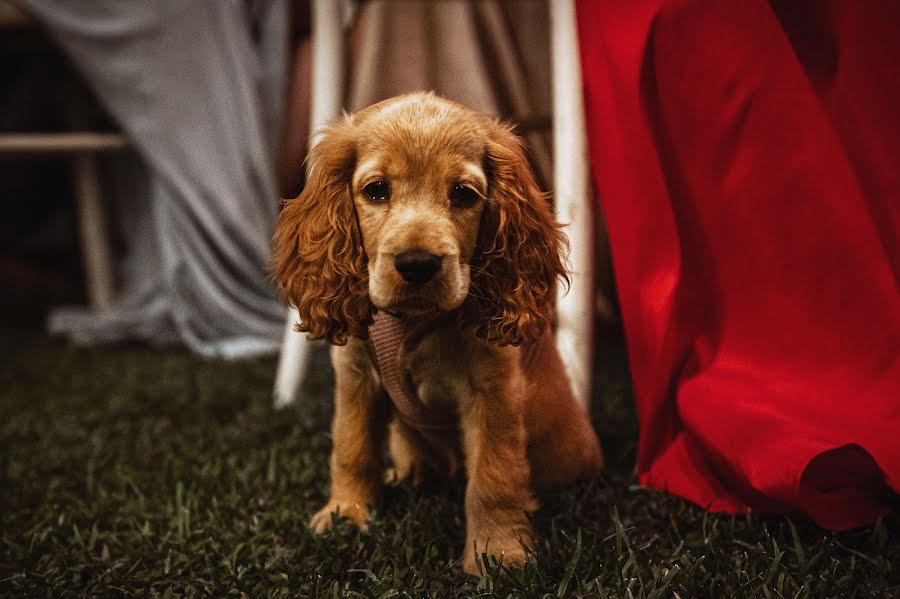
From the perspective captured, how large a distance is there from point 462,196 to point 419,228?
4.7 inches

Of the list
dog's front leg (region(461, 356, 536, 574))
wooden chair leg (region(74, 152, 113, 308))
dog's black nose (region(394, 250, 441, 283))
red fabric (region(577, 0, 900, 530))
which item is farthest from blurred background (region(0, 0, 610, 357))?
dog's black nose (region(394, 250, 441, 283))

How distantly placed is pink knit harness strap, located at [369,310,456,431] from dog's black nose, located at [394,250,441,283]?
19cm

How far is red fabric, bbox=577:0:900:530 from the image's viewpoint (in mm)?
1414

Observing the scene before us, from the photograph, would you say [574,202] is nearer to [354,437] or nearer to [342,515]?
[354,437]

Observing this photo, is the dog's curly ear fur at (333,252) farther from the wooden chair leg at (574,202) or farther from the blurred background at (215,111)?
the blurred background at (215,111)

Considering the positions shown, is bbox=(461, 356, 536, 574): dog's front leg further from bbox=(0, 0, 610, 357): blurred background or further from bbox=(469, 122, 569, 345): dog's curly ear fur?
bbox=(0, 0, 610, 357): blurred background

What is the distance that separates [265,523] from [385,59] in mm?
2087

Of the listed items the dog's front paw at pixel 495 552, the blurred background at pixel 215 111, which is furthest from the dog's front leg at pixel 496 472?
the blurred background at pixel 215 111

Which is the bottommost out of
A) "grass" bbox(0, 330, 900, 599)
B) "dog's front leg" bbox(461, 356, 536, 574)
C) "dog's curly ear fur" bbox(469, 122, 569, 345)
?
"grass" bbox(0, 330, 900, 599)

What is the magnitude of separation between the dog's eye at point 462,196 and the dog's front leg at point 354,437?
366 millimetres

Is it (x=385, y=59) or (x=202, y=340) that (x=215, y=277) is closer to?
(x=202, y=340)

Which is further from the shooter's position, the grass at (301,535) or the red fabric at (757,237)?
the red fabric at (757,237)

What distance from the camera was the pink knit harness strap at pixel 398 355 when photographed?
130 cm

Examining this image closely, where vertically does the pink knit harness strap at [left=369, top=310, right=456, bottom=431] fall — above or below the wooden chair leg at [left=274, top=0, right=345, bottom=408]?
below
